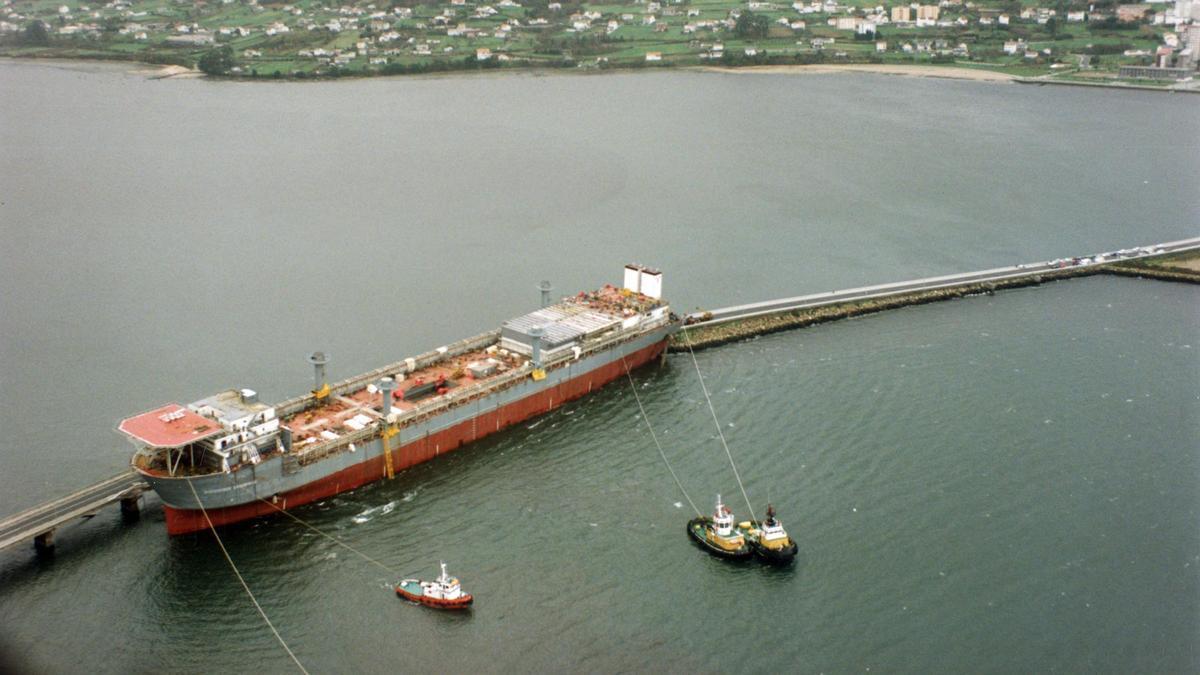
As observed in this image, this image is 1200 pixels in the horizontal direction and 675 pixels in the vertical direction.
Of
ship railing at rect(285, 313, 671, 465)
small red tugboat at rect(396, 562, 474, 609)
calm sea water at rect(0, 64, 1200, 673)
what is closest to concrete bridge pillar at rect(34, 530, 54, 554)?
calm sea water at rect(0, 64, 1200, 673)

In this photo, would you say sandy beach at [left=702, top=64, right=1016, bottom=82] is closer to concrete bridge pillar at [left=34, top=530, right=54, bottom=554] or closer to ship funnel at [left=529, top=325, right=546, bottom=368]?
ship funnel at [left=529, top=325, right=546, bottom=368]

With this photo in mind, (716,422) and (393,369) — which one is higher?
(393,369)

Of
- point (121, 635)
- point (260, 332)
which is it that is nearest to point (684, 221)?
point (260, 332)

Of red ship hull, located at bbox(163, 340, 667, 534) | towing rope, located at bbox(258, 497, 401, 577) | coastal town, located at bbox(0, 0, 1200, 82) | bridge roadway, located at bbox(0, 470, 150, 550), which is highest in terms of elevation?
coastal town, located at bbox(0, 0, 1200, 82)

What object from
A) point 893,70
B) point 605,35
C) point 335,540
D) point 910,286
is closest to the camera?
point 335,540

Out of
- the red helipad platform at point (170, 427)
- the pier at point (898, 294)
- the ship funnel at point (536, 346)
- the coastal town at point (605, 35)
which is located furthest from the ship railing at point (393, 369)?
the coastal town at point (605, 35)

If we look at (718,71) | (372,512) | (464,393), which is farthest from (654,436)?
(718,71)

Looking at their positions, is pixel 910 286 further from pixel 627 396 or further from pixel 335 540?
pixel 335 540
